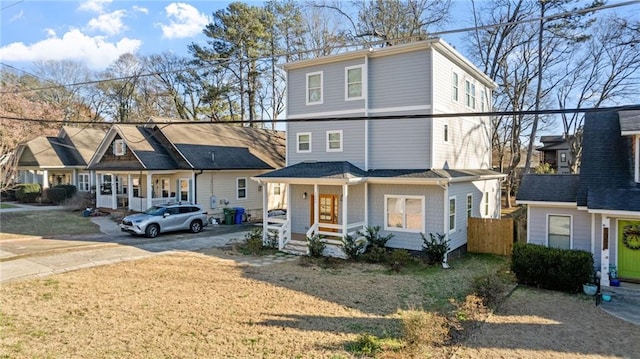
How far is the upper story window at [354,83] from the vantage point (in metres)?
16.2

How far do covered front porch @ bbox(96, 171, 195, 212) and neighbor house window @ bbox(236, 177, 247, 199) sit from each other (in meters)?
3.40

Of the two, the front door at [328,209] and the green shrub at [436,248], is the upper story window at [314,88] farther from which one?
the green shrub at [436,248]

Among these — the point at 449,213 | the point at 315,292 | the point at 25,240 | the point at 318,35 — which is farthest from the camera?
the point at 318,35

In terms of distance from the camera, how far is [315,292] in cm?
1048

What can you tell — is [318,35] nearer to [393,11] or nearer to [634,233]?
[393,11]

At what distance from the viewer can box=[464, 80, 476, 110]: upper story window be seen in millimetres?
18094

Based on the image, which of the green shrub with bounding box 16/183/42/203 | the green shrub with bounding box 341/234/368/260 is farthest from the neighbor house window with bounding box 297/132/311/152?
the green shrub with bounding box 16/183/42/203

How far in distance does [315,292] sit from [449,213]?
672 cm

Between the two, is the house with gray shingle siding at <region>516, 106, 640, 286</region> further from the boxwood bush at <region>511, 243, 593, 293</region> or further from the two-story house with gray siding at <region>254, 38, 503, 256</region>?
the two-story house with gray siding at <region>254, 38, 503, 256</region>

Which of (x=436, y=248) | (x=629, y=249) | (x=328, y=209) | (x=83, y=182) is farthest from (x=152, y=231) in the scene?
(x=83, y=182)

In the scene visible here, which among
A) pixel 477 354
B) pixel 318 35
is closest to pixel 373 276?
pixel 477 354

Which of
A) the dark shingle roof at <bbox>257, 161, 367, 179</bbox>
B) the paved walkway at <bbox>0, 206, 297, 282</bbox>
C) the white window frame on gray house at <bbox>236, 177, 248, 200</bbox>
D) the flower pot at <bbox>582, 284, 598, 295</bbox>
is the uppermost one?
the dark shingle roof at <bbox>257, 161, 367, 179</bbox>

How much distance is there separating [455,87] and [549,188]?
19.6 feet

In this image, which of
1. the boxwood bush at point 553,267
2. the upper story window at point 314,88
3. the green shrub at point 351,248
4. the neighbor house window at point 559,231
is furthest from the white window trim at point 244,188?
the neighbor house window at point 559,231
